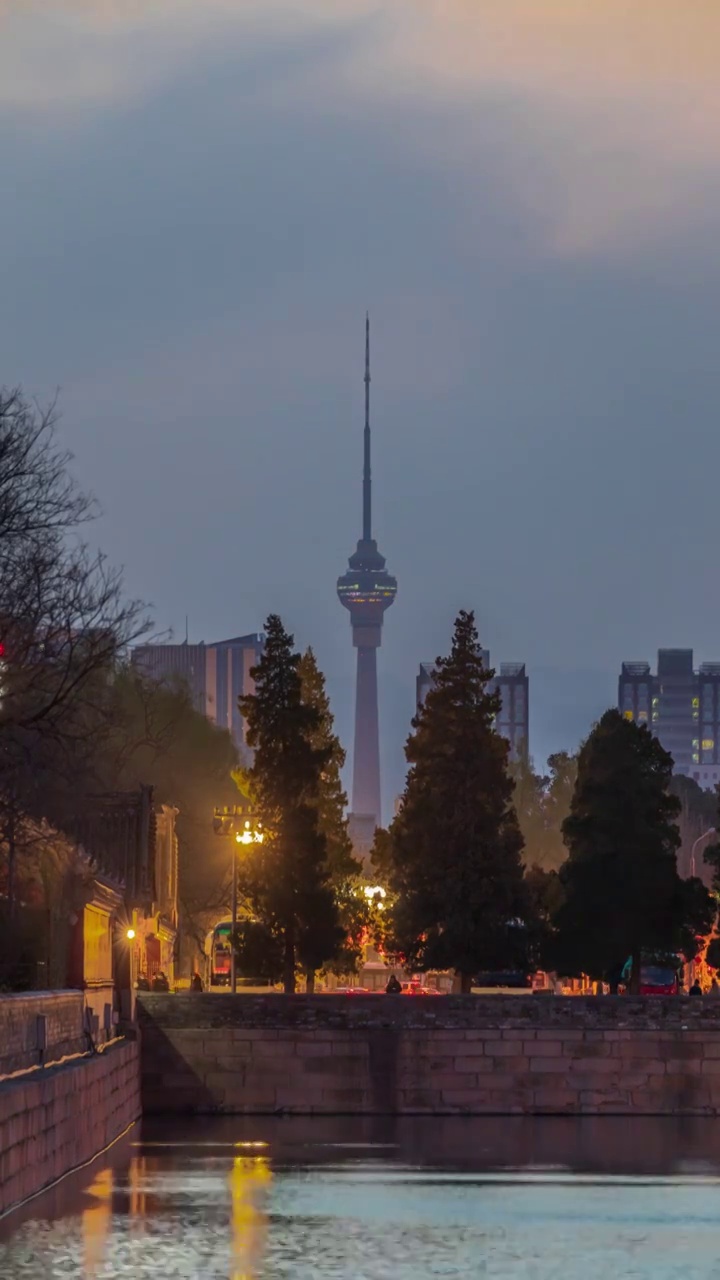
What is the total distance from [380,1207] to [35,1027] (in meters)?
7.67

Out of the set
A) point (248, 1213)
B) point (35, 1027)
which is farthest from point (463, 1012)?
point (35, 1027)

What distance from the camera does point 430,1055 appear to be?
76.4 meters

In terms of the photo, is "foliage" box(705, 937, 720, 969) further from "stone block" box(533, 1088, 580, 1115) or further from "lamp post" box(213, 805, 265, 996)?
"stone block" box(533, 1088, 580, 1115)

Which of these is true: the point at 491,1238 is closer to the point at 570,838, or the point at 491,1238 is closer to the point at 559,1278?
the point at 559,1278

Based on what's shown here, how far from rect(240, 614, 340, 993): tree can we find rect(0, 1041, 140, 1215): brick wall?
28323 millimetres

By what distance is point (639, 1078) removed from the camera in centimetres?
7612

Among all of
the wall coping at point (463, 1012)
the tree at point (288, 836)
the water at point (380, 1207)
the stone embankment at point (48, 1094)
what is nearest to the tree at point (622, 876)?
the tree at point (288, 836)

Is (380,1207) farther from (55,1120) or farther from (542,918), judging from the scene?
(542,918)

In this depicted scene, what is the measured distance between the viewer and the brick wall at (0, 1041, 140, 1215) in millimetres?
37875

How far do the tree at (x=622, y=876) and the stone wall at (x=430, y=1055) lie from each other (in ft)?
45.4

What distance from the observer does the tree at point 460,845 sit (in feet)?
293

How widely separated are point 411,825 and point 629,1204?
1663 inches

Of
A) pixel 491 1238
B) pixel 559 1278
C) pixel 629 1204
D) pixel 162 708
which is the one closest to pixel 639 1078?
pixel 629 1204

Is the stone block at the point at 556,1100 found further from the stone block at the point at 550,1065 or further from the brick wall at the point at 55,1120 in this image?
the brick wall at the point at 55,1120
